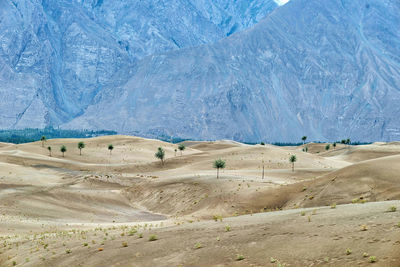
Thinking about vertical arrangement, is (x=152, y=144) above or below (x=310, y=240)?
above

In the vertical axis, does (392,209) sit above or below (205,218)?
above

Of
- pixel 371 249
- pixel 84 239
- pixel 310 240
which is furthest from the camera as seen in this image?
pixel 84 239

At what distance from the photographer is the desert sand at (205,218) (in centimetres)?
1886

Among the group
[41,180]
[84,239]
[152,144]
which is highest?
[152,144]

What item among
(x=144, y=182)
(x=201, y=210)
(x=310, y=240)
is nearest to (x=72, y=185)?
(x=144, y=182)

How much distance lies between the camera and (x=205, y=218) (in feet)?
150

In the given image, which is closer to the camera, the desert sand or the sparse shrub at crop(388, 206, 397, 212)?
the desert sand

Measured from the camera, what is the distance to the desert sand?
742 inches

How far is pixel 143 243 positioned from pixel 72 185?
51.1 metres

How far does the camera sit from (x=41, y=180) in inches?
2891

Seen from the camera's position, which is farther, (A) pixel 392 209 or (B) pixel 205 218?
(B) pixel 205 218

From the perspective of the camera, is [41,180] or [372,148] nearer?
[41,180]

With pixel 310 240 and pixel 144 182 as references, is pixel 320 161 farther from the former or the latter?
pixel 310 240

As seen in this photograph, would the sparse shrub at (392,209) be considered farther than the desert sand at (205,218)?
Yes
